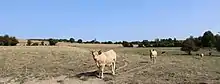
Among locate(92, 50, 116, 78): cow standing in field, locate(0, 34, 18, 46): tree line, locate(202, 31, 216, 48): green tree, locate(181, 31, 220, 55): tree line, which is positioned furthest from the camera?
locate(202, 31, 216, 48): green tree

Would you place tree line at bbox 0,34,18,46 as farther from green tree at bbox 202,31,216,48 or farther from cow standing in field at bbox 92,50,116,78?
cow standing in field at bbox 92,50,116,78

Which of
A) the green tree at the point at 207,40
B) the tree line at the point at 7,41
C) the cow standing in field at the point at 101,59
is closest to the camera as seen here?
the cow standing in field at the point at 101,59

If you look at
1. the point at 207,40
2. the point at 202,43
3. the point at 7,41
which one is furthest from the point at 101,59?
the point at 207,40

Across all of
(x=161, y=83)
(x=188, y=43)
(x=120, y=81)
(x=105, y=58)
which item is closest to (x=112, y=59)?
(x=105, y=58)

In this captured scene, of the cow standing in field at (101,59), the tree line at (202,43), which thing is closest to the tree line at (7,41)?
the tree line at (202,43)

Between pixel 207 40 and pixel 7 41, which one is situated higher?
pixel 207 40

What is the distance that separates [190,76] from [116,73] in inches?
217

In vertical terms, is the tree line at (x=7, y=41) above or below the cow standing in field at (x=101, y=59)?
above

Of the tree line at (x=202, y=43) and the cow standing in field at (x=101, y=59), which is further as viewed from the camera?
the tree line at (x=202, y=43)

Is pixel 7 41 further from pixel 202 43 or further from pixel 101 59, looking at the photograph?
pixel 101 59

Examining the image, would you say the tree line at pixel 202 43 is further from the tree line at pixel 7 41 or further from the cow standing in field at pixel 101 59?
the cow standing in field at pixel 101 59

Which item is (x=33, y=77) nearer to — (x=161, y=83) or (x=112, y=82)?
(x=112, y=82)

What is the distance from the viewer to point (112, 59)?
88.6 ft

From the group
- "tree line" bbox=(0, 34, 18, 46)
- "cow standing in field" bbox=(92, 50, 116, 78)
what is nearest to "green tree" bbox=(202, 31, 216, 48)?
"tree line" bbox=(0, 34, 18, 46)
